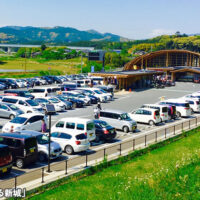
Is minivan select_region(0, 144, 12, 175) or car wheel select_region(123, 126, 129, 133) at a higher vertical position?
minivan select_region(0, 144, 12, 175)

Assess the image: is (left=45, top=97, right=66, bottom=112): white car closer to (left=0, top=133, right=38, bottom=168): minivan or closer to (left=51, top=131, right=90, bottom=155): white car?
(left=51, top=131, right=90, bottom=155): white car

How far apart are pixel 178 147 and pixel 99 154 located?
5.86 meters

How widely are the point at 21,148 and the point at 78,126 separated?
5.36 meters

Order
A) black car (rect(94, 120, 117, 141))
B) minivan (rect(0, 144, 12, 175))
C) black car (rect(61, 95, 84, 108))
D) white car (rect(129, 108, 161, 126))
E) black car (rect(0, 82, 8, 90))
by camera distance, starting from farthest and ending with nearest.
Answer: black car (rect(0, 82, 8, 90)), black car (rect(61, 95, 84, 108)), white car (rect(129, 108, 161, 126)), black car (rect(94, 120, 117, 141)), minivan (rect(0, 144, 12, 175))

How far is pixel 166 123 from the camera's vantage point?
100ft

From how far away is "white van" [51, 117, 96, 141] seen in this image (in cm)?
2095

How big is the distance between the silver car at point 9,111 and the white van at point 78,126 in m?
8.13

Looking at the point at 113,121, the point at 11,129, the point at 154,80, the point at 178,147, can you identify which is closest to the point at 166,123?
the point at 113,121

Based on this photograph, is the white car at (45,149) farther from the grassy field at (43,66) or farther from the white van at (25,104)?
the grassy field at (43,66)

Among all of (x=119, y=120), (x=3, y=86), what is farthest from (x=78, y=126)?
(x=3, y=86)

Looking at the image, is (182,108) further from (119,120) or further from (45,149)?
(45,149)

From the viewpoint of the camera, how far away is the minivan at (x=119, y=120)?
2577 centimetres

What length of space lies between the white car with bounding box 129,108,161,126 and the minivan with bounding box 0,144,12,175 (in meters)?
16.1

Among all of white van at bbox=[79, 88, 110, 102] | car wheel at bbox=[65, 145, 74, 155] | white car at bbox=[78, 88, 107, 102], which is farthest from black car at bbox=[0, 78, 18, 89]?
car wheel at bbox=[65, 145, 74, 155]
